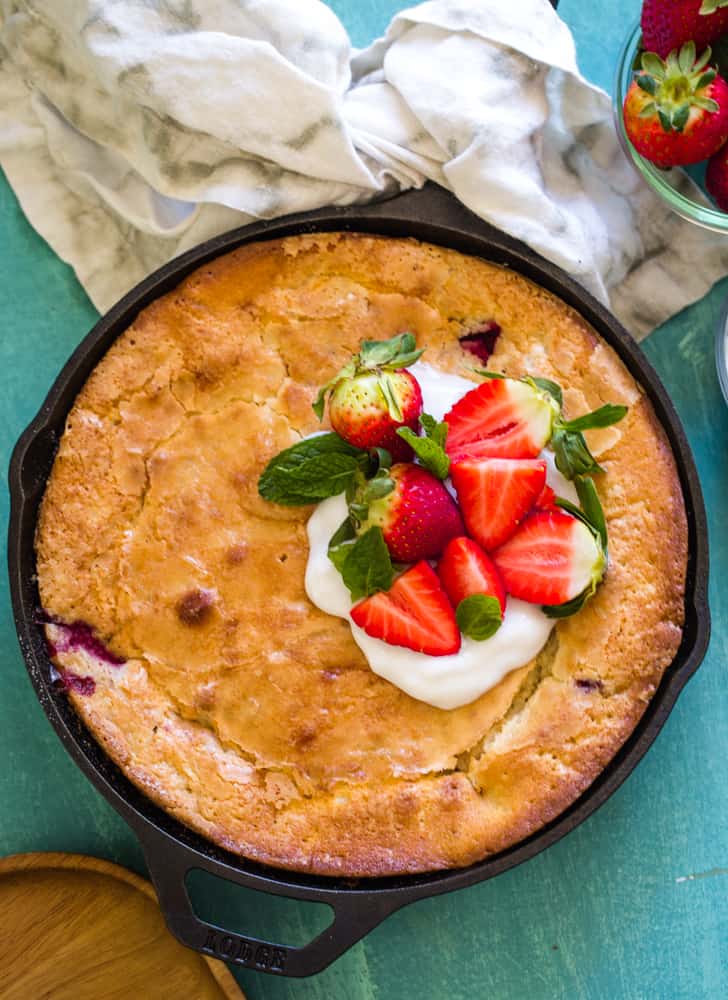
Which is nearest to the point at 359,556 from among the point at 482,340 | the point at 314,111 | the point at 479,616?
the point at 479,616

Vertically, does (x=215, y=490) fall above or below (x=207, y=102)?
below

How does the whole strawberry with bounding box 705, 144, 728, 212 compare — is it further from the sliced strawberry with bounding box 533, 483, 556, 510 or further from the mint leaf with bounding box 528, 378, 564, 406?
the sliced strawberry with bounding box 533, 483, 556, 510

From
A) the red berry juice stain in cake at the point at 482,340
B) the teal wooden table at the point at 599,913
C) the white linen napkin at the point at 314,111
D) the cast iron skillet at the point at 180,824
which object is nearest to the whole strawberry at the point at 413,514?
the red berry juice stain in cake at the point at 482,340

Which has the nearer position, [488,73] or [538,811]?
[538,811]

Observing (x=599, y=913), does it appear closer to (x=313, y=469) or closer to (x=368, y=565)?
(x=368, y=565)

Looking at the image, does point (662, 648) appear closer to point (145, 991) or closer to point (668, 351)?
point (668, 351)

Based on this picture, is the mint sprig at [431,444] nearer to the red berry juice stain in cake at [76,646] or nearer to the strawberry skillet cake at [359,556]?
the strawberry skillet cake at [359,556]

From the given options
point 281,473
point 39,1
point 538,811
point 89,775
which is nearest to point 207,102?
point 39,1
